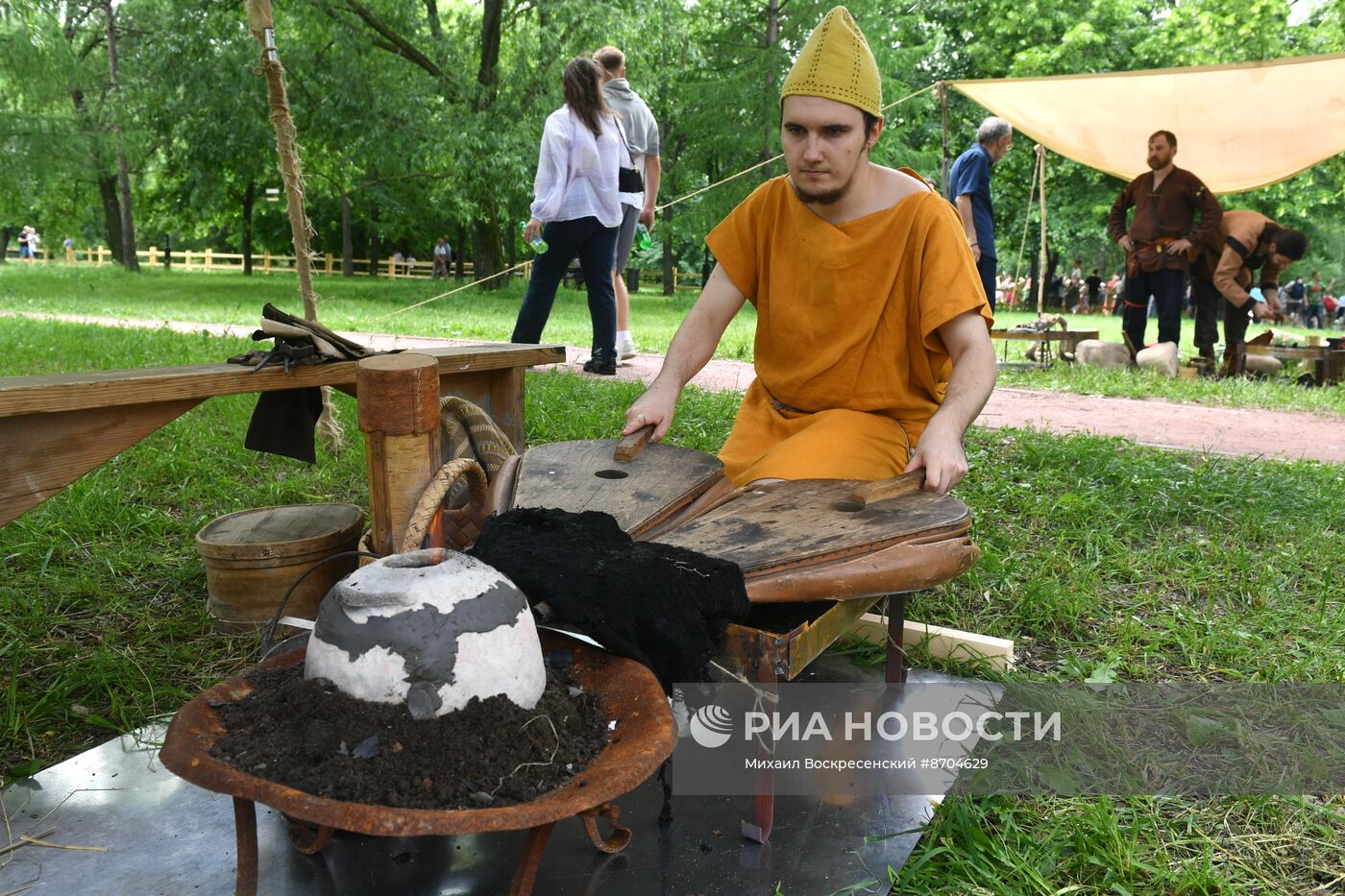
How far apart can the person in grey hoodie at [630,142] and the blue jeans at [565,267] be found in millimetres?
132

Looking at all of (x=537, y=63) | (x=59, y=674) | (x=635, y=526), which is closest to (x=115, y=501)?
(x=59, y=674)

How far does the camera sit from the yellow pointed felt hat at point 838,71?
2363 millimetres

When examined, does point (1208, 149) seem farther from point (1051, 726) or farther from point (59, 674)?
point (59, 674)

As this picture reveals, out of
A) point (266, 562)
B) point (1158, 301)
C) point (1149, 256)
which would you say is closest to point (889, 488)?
point (266, 562)

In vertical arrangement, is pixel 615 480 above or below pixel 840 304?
below

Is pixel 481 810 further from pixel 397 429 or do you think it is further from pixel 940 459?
pixel 940 459

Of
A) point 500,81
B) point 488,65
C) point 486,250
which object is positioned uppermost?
point 488,65

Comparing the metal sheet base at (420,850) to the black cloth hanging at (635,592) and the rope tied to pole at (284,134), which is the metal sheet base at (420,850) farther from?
the rope tied to pole at (284,134)

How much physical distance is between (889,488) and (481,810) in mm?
1192

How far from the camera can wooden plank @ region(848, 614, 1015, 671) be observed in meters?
2.74

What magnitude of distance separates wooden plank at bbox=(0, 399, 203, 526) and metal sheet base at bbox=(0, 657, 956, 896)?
61cm

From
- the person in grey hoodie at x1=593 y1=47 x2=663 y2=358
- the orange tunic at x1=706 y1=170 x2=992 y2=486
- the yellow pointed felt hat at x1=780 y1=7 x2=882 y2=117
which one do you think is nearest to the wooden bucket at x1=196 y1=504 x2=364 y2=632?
the orange tunic at x1=706 y1=170 x2=992 y2=486

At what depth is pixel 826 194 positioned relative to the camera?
2.54m

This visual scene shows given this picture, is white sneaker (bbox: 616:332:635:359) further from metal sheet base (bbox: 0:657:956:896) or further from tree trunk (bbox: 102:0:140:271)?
tree trunk (bbox: 102:0:140:271)
